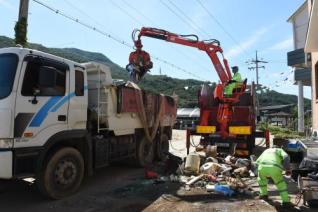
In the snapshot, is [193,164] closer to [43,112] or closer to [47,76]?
[43,112]

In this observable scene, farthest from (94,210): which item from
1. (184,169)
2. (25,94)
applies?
(184,169)

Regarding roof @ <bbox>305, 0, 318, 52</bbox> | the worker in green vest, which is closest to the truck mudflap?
the worker in green vest

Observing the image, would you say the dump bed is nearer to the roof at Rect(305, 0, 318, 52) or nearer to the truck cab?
the truck cab

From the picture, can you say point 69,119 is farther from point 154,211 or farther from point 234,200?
point 234,200

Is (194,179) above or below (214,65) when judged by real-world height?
below

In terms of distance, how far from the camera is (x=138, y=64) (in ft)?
37.2

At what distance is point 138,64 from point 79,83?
12.7 feet

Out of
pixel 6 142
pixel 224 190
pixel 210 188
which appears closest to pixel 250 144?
pixel 210 188

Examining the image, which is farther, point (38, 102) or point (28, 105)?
point (38, 102)

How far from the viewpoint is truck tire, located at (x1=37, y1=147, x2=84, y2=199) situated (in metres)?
6.68

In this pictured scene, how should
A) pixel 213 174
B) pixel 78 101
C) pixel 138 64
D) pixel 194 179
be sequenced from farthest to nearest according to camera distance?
1. pixel 138 64
2. pixel 213 174
3. pixel 194 179
4. pixel 78 101

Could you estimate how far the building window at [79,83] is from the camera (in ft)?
24.9

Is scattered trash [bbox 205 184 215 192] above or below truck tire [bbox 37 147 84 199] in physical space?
below

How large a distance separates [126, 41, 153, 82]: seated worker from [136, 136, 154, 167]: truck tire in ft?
6.43
